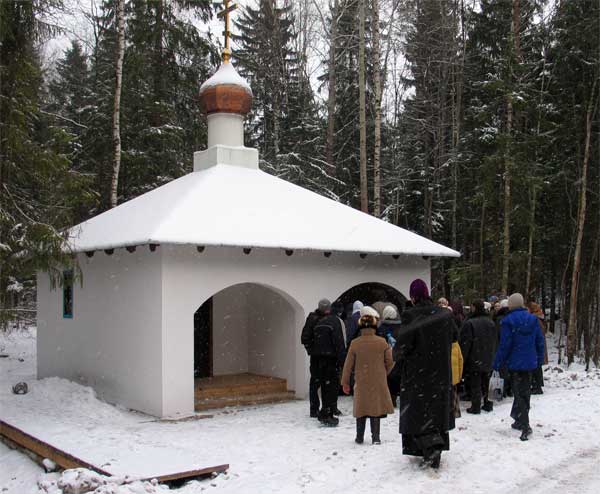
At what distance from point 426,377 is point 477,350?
11.4 ft

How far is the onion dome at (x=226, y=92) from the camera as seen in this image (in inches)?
539

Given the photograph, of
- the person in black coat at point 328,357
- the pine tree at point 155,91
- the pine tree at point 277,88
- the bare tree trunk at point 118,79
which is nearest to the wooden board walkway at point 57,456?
the person in black coat at point 328,357

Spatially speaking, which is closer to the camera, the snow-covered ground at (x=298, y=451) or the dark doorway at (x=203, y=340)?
the snow-covered ground at (x=298, y=451)

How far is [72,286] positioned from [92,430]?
15.4ft

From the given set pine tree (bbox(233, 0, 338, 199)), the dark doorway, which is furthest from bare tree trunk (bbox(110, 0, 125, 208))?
pine tree (bbox(233, 0, 338, 199))

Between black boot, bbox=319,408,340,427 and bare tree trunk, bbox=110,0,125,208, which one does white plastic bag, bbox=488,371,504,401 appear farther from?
bare tree trunk, bbox=110,0,125,208

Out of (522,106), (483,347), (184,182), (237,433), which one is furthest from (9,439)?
(522,106)

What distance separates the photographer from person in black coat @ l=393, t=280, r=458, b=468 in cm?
657

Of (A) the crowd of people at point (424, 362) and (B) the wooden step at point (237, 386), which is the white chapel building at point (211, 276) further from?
(A) the crowd of people at point (424, 362)

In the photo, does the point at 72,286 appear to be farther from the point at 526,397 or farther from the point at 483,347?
the point at 526,397

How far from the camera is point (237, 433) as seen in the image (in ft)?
A: 28.7

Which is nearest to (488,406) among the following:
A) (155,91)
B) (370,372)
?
(370,372)

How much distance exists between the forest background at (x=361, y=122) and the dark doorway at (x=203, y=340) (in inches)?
114

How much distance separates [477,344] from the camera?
9.83 m
